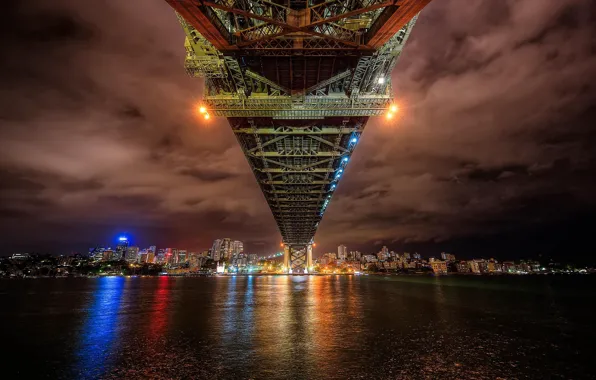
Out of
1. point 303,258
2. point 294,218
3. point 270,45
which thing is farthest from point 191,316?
point 303,258

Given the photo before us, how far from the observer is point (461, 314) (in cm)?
1848

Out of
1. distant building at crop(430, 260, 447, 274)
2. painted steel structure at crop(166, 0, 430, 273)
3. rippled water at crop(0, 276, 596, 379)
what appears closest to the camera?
rippled water at crop(0, 276, 596, 379)

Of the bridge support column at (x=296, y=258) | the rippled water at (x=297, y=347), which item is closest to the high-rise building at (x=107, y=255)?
the bridge support column at (x=296, y=258)

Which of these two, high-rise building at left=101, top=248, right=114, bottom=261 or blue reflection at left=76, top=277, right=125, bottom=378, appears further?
high-rise building at left=101, top=248, right=114, bottom=261

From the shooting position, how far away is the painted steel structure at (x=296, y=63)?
10.3 metres

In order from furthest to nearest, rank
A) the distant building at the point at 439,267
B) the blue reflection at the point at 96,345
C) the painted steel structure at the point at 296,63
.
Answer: the distant building at the point at 439,267 → the painted steel structure at the point at 296,63 → the blue reflection at the point at 96,345

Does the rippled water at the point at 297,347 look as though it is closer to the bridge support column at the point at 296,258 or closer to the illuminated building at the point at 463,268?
the bridge support column at the point at 296,258

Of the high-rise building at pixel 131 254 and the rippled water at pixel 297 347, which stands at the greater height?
the high-rise building at pixel 131 254

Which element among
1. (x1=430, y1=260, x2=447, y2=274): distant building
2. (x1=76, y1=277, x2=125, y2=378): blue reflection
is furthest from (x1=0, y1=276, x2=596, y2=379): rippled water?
(x1=430, y1=260, x2=447, y2=274): distant building

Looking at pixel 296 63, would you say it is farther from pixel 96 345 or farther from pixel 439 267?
pixel 439 267

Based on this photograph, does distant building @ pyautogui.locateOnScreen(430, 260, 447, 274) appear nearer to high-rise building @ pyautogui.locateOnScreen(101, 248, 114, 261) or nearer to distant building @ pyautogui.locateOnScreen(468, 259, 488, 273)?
distant building @ pyautogui.locateOnScreen(468, 259, 488, 273)

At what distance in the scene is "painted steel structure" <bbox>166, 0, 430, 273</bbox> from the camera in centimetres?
1027

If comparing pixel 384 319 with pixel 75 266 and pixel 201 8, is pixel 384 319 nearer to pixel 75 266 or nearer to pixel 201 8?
pixel 201 8

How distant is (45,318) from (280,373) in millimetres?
17885
